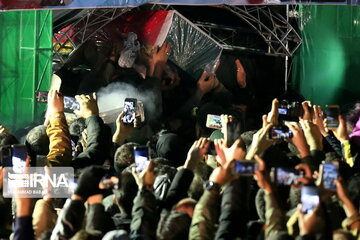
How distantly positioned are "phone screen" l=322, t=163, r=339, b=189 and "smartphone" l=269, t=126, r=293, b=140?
3.64 feet

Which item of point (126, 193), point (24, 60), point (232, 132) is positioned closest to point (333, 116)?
point (232, 132)

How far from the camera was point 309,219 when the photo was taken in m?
6.73

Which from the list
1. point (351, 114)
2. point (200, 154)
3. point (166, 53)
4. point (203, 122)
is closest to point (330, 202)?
point (200, 154)

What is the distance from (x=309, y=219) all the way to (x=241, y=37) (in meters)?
4.78

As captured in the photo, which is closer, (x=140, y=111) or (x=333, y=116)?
(x=333, y=116)

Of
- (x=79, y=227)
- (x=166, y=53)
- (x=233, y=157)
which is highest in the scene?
(x=166, y=53)

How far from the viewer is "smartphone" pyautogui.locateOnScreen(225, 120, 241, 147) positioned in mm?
8805

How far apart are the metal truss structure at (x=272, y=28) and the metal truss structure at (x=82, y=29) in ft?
3.85

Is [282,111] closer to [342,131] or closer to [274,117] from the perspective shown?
[274,117]

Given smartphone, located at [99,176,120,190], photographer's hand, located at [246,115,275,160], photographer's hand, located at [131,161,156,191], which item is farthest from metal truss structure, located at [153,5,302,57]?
smartphone, located at [99,176,120,190]

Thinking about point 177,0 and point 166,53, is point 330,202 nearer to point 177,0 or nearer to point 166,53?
point 177,0

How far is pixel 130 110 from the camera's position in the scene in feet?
34.6

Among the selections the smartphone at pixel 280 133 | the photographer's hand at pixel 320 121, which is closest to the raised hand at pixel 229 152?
the smartphone at pixel 280 133

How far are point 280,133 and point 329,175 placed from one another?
3.95ft
